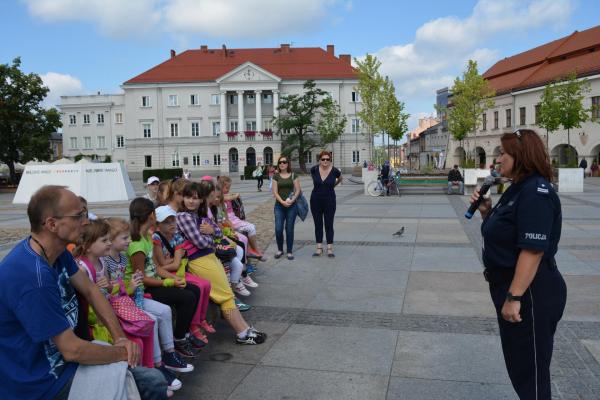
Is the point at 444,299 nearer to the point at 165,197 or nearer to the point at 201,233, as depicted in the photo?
the point at 201,233

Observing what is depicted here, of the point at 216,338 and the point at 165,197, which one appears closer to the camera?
the point at 216,338

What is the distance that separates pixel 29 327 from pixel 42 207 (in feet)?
1.80

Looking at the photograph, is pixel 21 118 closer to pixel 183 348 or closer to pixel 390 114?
pixel 390 114

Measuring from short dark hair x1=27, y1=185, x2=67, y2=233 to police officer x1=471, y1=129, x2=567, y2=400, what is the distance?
2.24 meters

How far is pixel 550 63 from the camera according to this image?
57.5m

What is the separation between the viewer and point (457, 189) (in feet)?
80.6

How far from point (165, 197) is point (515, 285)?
12.8ft

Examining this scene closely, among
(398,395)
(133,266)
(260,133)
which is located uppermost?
(260,133)

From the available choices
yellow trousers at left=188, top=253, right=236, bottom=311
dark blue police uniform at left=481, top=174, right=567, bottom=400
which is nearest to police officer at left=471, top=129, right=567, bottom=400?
dark blue police uniform at left=481, top=174, right=567, bottom=400

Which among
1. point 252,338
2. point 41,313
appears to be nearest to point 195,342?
point 252,338

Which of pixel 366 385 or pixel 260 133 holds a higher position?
pixel 260 133

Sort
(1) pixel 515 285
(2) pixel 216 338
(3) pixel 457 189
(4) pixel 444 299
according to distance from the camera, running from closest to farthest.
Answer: (1) pixel 515 285 → (2) pixel 216 338 → (4) pixel 444 299 → (3) pixel 457 189

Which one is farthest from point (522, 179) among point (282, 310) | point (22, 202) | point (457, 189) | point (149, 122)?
point (149, 122)

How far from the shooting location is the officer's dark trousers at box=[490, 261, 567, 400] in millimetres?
2793
